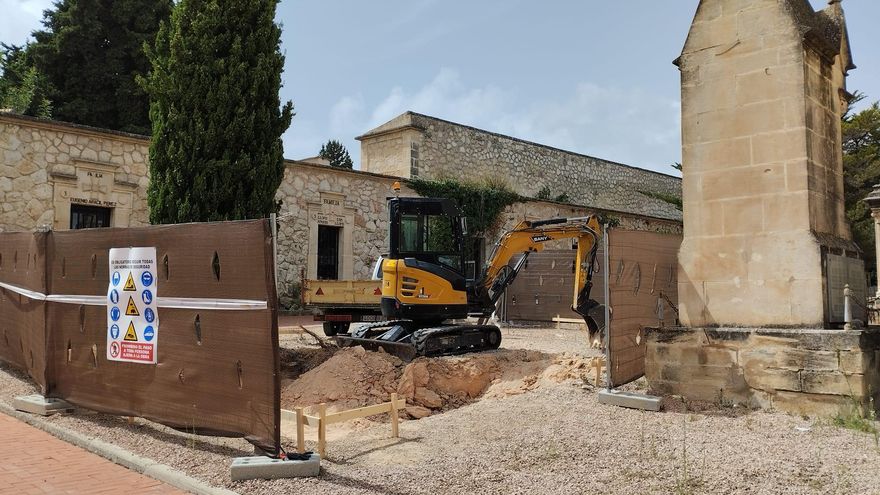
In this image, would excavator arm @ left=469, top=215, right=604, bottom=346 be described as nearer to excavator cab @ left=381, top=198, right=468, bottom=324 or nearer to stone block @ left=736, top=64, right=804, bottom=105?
excavator cab @ left=381, top=198, right=468, bottom=324

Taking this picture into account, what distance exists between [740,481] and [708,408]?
2.16m

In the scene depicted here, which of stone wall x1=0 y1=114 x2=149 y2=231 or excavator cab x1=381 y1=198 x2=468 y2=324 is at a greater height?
stone wall x1=0 y1=114 x2=149 y2=231

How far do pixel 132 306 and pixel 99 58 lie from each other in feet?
86.2

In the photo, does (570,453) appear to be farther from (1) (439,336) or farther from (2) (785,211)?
(1) (439,336)

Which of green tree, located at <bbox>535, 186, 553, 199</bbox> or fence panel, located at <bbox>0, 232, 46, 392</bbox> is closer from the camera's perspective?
fence panel, located at <bbox>0, 232, 46, 392</bbox>

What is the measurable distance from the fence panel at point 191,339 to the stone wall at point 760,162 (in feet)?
14.3

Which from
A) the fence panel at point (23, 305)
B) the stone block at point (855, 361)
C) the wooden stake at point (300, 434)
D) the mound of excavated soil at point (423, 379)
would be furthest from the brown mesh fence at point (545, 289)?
Answer: the wooden stake at point (300, 434)

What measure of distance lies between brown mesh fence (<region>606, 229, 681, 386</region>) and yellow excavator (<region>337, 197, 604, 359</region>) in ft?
8.49

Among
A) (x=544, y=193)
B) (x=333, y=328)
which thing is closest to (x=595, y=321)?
(x=333, y=328)

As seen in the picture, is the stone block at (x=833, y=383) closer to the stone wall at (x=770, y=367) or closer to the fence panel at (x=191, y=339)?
the stone wall at (x=770, y=367)

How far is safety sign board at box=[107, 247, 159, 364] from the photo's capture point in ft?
19.4

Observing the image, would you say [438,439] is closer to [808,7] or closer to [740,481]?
[740,481]

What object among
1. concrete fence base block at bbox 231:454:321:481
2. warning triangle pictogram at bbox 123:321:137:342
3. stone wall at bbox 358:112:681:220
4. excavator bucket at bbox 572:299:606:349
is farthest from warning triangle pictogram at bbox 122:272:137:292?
stone wall at bbox 358:112:681:220

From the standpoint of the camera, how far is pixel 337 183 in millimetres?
21078
